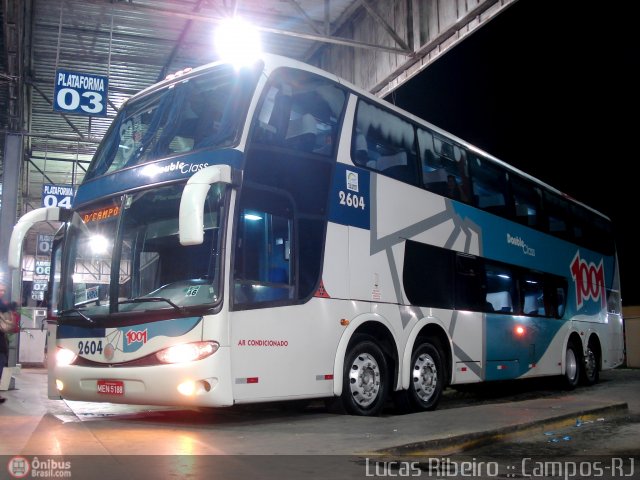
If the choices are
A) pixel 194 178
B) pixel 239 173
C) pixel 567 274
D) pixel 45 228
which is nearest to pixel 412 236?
pixel 239 173

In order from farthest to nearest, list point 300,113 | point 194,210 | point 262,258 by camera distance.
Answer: point 300,113
point 262,258
point 194,210

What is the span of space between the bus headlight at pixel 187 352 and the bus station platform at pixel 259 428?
2.36 ft

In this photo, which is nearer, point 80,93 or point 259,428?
point 259,428

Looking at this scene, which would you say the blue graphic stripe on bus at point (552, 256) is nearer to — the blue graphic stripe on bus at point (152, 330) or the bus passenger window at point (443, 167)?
the bus passenger window at point (443, 167)

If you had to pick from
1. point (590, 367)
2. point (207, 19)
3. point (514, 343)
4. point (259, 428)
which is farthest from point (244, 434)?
point (590, 367)

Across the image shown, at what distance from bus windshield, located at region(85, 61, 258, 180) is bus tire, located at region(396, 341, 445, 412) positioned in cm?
424

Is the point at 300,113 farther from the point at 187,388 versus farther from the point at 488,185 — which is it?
the point at 488,185

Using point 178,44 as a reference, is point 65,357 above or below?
below

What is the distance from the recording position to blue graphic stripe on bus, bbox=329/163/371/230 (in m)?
8.27

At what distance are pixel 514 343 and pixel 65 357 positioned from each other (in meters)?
7.79

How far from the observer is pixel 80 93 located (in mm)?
14781

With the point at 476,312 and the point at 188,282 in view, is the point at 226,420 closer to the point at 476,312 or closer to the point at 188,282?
the point at 188,282

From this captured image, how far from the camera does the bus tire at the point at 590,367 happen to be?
51.2 feet

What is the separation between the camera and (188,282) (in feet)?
23.2
